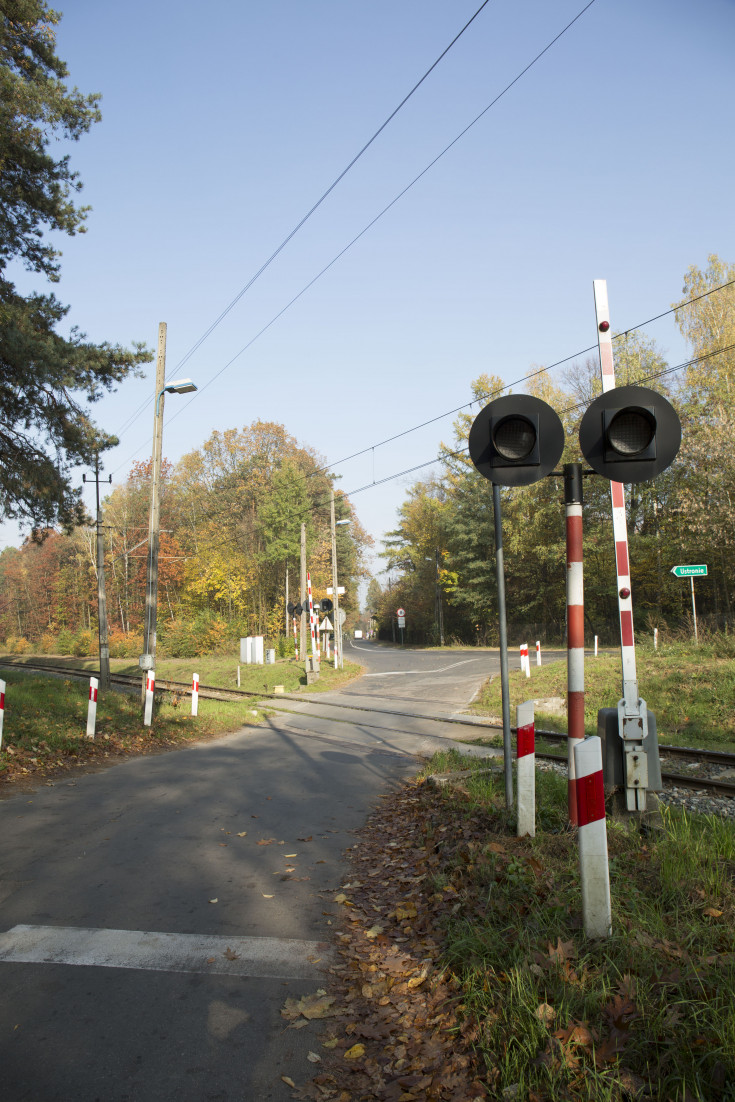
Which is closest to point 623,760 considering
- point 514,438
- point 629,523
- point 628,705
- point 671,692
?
point 628,705

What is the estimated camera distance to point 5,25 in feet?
40.4

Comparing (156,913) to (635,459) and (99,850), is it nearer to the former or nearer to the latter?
(99,850)

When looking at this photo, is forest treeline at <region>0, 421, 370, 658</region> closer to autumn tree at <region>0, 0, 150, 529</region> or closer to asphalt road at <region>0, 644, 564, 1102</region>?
autumn tree at <region>0, 0, 150, 529</region>

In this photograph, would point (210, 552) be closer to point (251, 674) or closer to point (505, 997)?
point (251, 674)

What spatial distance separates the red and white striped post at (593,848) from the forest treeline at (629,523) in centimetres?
1425

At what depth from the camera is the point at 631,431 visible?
14.8 feet

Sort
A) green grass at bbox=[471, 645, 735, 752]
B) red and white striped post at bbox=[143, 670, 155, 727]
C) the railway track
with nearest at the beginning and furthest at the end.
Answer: the railway track < green grass at bbox=[471, 645, 735, 752] < red and white striped post at bbox=[143, 670, 155, 727]

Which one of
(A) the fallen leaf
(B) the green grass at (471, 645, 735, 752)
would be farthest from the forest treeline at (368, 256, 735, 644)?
(A) the fallen leaf

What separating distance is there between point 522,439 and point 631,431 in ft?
2.31

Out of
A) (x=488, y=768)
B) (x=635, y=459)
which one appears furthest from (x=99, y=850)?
(x=635, y=459)

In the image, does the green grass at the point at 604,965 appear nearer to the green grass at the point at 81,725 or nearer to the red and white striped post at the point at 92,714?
the green grass at the point at 81,725

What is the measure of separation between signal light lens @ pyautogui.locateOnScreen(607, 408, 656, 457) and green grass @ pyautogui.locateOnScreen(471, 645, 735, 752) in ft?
26.9

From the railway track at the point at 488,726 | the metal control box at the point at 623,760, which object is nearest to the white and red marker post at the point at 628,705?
the metal control box at the point at 623,760

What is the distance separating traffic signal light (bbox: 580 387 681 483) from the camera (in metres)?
4.49
